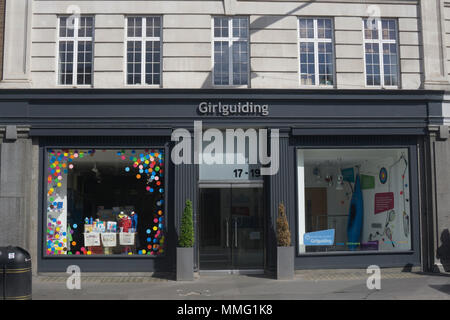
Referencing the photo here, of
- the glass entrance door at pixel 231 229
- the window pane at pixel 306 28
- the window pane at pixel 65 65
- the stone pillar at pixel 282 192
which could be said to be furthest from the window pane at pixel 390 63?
the window pane at pixel 65 65

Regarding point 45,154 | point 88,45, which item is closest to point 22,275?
point 45,154

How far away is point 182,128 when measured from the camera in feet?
48.2

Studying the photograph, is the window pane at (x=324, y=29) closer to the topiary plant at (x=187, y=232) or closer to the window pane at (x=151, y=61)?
the window pane at (x=151, y=61)

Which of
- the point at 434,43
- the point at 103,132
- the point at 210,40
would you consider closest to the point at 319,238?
the point at 210,40

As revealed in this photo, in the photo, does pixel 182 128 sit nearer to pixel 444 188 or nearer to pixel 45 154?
pixel 45 154

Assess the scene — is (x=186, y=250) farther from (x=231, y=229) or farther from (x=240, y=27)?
(x=240, y=27)

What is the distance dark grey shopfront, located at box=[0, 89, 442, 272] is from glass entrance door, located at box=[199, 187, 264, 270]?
28mm

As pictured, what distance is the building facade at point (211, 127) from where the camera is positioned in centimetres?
1455

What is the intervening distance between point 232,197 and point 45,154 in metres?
5.31

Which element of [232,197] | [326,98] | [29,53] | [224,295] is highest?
[29,53]

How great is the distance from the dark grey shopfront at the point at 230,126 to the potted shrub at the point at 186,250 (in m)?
0.62

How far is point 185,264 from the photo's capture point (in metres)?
13.8

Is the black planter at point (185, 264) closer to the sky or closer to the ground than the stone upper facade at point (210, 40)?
closer to the ground

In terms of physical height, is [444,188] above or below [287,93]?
below
